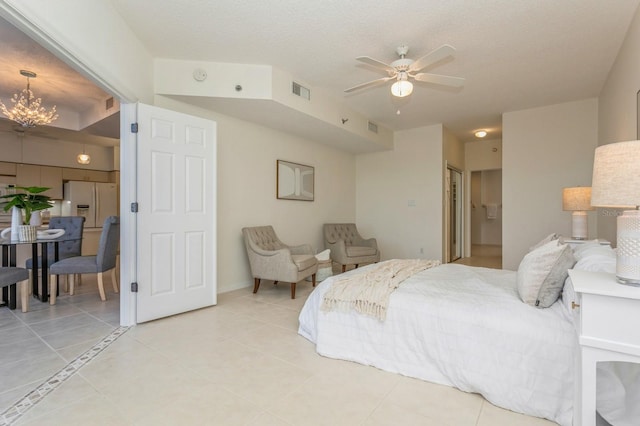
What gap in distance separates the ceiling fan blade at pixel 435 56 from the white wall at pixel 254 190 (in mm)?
2490

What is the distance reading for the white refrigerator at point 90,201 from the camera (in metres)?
6.30

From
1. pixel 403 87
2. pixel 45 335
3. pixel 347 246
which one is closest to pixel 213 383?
pixel 45 335

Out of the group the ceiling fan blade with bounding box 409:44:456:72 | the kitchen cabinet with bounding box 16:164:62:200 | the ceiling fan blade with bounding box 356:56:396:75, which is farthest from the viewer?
the kitchen cabinet with bounding box 16:164:62:200

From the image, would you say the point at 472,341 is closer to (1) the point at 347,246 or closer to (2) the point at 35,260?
(1) the point at 347,246

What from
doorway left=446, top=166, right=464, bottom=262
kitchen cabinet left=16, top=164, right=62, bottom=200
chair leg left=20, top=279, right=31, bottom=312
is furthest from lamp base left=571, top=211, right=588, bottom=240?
kitchen cabinet left=16, top=164, right=62, bottom=200

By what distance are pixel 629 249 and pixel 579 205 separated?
8.28 ft

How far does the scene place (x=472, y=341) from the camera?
1853mm

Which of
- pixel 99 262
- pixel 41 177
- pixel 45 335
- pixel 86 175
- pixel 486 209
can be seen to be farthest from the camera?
pixel 486 209

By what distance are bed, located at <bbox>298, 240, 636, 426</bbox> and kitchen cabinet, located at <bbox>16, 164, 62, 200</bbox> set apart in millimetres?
6449

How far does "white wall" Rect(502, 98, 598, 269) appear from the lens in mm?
4730

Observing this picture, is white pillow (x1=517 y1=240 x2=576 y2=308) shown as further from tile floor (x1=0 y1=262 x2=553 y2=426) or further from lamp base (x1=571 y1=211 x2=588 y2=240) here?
lamp base (x1=571 y1=211 x2=588 y2=240)

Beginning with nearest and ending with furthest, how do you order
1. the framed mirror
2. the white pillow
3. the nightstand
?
the nightstand
the white pillow
the framed mirror

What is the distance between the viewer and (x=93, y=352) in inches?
94.1

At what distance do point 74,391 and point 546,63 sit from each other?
5.16 metres
